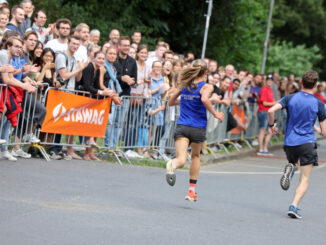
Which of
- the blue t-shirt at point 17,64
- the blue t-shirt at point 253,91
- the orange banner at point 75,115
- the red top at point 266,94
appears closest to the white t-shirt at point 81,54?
the orange banner at point 75,115

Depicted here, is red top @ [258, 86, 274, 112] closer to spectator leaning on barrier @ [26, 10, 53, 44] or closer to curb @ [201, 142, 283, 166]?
curb @ [201, 142, 283, 166]

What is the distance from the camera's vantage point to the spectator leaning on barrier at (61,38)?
1345 cm

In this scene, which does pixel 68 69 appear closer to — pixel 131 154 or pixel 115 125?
pixel 115 125

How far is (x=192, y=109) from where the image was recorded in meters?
9.91

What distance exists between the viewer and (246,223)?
8.55 meters

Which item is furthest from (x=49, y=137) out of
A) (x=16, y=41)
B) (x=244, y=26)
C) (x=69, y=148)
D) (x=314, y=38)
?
(x=314, y=38)

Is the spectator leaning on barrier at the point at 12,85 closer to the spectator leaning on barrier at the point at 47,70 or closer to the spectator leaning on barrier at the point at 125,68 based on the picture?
the spectator leaning on barrier at the point at 47,70

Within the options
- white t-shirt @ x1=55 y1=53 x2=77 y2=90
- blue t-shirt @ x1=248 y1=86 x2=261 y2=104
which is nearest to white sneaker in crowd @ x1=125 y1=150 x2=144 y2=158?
white t-shirt @ x1=55 y1=53 x2=77 y2=90

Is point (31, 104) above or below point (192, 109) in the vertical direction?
below

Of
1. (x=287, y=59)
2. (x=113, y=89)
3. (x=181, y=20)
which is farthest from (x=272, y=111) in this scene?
(x=287, y=59)

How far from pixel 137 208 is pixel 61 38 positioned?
5597 mm

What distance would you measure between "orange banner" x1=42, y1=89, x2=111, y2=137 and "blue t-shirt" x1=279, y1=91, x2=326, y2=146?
14.8ft

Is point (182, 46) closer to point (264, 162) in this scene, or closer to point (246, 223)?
point (264, 162)

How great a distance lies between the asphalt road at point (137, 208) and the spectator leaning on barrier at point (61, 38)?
2110 mm
